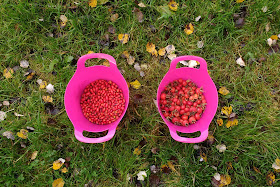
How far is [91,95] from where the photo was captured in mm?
2287

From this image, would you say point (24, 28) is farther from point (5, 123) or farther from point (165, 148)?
point (165, 148)

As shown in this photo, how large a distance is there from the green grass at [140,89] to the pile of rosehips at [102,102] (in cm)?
19

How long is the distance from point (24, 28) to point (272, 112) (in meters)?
2.99

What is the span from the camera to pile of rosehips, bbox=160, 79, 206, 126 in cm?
218

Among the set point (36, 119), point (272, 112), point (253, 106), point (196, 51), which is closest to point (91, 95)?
point (36, 119)

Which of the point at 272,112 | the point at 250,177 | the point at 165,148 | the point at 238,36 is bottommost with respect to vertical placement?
the point at 250,177

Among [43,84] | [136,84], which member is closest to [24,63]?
[43,84]

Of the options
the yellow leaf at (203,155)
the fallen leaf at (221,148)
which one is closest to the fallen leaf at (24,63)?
the yellow leaf at (203,155)

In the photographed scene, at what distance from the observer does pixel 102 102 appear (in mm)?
2230

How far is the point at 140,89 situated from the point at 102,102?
462 millimetres

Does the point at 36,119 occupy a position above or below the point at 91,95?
below

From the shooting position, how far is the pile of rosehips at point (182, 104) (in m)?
2.18

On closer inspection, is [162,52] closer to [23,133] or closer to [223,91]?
[223,91]

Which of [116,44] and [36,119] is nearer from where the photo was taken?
[36,119]
